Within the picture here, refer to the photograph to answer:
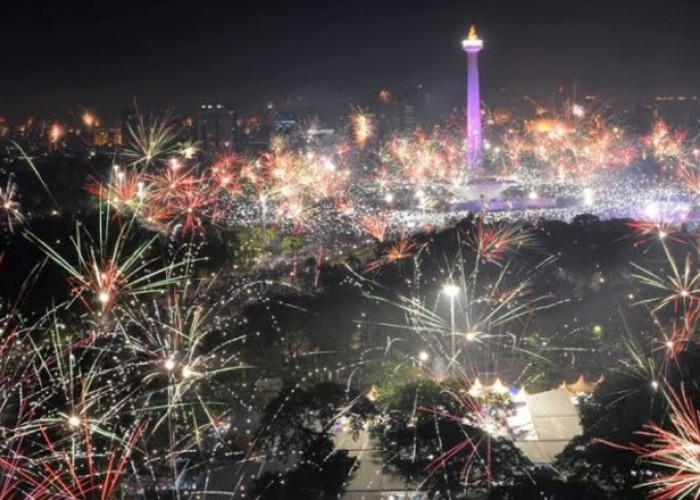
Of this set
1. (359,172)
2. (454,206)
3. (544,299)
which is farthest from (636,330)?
(359,172)

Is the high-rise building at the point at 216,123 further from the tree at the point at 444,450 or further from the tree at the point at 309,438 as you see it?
the tree at the point at 444,450

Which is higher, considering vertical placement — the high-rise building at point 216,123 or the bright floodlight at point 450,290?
the high-rise building at point 216,123

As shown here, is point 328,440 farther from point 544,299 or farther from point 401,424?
point 544,299

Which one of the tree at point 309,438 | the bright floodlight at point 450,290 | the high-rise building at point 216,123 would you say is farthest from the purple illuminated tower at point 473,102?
the tree at point 309,438

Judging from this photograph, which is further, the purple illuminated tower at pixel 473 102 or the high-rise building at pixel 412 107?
the high-rise building at pixel 412 107

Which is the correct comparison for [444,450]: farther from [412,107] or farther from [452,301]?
[412,107]

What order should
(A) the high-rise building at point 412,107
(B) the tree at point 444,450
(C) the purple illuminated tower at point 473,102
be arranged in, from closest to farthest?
(B) the tree at point 444,450 → (C) the purple illuminated tower at point 473,102 → (A) the high-rise building at point 412,107

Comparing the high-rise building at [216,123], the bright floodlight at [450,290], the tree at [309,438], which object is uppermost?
the high-rise building at [216,123]
